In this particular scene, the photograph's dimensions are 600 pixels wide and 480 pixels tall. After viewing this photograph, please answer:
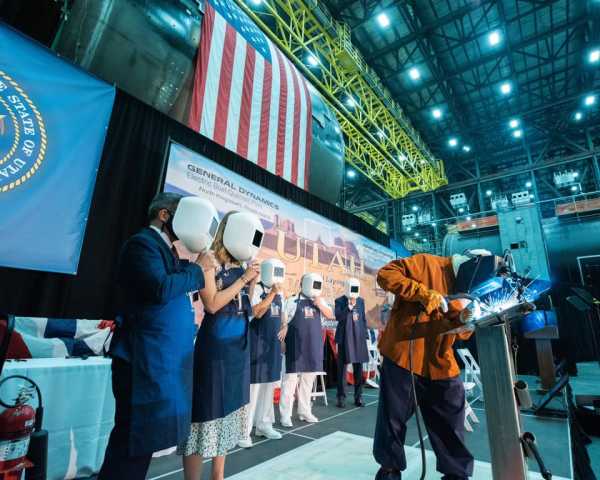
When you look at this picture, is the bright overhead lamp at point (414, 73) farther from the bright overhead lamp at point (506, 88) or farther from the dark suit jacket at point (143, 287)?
the dark suit jacket at point (143, 287)

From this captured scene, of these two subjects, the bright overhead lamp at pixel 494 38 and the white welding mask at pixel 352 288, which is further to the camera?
the bright overhead lamp at pixel 494 38

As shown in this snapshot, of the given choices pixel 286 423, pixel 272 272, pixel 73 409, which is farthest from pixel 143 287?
pixel 286 423

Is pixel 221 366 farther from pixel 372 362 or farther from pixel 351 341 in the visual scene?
pixel 372 362

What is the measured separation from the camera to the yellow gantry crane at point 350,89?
7496 millimetres

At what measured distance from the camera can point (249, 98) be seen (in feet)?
13.4

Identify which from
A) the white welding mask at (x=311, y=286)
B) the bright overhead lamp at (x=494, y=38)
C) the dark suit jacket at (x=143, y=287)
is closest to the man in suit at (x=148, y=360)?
the dark suit jacket at (x=143, y=287)

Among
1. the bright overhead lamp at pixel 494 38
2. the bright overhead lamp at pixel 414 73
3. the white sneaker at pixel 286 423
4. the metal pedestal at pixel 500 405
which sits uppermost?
the bright overhead lamp at pixel 414 73

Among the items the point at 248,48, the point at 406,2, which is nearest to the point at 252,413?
the point at 248,48

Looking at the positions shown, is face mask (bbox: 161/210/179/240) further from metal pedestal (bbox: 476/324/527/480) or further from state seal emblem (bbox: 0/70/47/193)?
state seal emblem (bbox: 0/70/47/193)

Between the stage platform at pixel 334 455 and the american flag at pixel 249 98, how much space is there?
325 cm

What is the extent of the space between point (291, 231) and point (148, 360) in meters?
3.89

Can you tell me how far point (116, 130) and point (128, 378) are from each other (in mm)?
2694

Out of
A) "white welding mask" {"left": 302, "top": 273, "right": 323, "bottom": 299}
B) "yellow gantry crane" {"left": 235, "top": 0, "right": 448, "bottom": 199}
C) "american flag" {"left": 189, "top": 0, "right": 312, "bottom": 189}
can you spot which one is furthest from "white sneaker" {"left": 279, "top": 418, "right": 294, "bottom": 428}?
"yellow gantry crane" {"left": 235, "top": 0, "right": 448, "bottom": 199}

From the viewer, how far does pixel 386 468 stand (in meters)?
1.40
